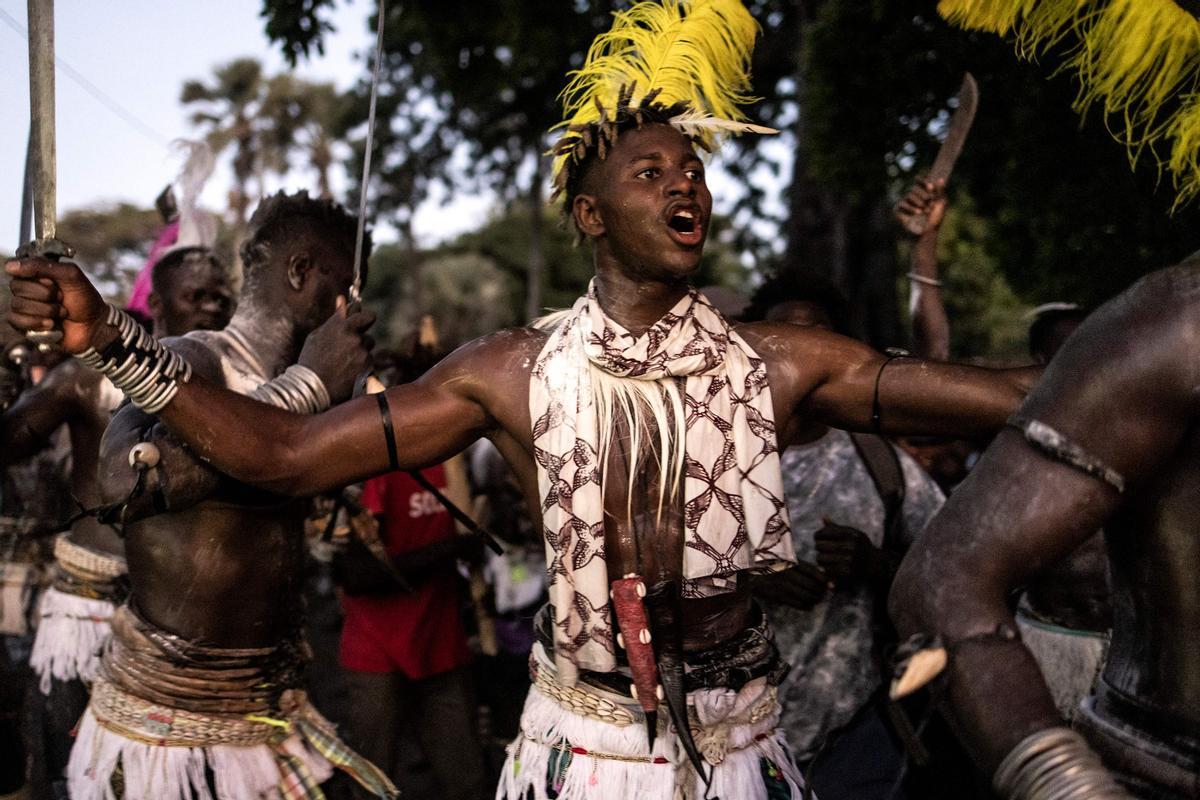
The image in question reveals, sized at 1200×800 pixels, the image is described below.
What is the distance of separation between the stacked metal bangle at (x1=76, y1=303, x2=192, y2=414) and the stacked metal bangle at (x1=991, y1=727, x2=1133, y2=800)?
1.83m

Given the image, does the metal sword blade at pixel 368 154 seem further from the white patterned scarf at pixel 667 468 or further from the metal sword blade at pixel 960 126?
the metal sword blade at pixel 960 126

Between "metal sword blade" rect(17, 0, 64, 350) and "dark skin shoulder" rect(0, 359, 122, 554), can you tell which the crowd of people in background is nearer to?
"dark skin shoulder" rect(0, 359, 122, 554)

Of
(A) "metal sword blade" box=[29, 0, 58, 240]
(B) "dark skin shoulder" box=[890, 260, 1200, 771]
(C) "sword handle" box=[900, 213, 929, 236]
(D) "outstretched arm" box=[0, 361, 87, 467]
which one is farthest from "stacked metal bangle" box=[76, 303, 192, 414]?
(C) "sword handle" box=[900, 213, 929, 236]

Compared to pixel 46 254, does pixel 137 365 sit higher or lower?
lower

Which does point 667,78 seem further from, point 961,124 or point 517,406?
point 961,124

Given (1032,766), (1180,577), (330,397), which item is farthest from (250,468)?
(1180,577)

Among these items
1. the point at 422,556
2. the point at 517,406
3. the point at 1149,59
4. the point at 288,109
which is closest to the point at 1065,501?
the point at 1149,59

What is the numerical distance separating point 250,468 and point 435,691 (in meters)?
2.57

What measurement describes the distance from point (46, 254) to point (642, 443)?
4.43ft

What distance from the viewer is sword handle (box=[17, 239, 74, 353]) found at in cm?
205

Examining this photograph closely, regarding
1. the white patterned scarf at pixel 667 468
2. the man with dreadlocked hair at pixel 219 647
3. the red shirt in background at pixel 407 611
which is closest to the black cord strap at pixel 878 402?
the white patterned scarf at pixel 667 468

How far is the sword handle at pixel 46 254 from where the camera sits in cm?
205

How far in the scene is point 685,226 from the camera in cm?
264

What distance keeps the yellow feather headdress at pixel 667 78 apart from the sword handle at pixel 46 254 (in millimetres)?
1265
